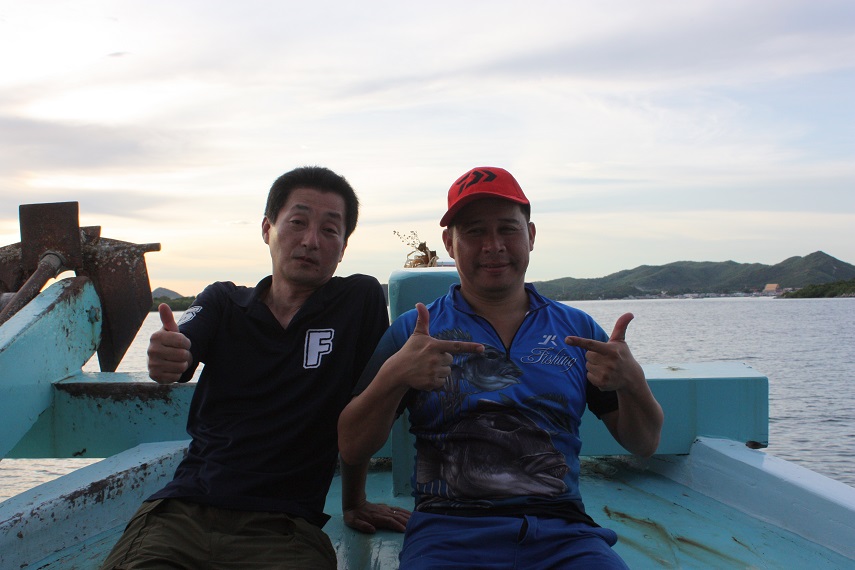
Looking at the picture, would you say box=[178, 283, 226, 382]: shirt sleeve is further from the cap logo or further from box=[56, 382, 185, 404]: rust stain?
box=[56, 382, 185, 404]: rust stain

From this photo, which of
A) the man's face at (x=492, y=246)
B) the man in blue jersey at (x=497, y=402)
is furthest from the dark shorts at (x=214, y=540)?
the man's face at (x=492, y=246)

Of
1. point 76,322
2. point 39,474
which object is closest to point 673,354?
point 39,474

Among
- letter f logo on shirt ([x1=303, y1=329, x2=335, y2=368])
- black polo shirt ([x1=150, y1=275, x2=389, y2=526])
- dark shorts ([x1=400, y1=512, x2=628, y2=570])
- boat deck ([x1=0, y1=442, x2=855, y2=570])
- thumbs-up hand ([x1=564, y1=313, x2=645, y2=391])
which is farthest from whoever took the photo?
boat deck ([x1=0, y1=442, x2=855, y2=570])

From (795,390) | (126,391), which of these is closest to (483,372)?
(126,391)

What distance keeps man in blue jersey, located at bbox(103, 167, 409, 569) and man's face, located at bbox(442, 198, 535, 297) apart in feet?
1.24

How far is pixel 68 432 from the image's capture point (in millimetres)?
3146

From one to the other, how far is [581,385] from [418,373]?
527 millimetres

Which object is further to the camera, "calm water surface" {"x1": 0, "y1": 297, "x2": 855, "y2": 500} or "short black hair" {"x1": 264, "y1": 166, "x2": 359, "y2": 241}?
"calm water surface" {"x1": 0, "y1": 297, "x2": 855, "y2": 500}

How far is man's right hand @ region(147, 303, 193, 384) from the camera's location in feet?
6.00

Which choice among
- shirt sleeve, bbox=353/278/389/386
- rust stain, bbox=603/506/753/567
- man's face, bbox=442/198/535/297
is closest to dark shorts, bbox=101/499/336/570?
shirt sleeve, bbox=353/278/389/386

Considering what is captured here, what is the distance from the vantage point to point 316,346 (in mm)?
2080

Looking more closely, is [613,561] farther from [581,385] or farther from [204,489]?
[204,489]

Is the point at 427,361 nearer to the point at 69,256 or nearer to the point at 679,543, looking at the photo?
the point at 679,543

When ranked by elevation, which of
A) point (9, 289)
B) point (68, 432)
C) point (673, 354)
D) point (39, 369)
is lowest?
point (673, 354)
